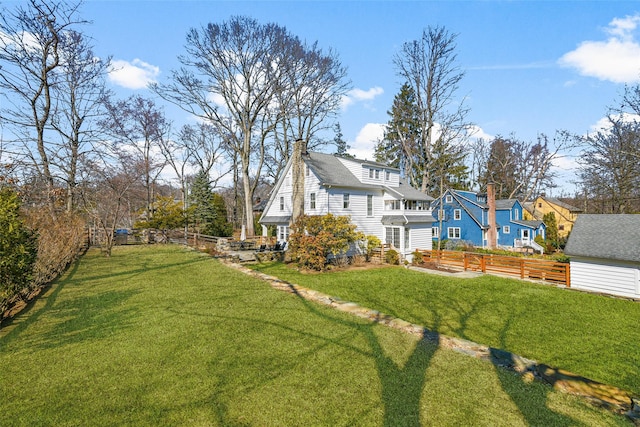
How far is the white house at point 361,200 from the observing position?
59.9 ft

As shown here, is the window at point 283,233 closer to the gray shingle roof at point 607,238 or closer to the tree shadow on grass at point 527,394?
the gray shingle roof at point 607,238

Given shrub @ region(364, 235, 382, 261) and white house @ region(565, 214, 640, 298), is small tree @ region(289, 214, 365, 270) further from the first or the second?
white house @ region(565, 214, 640, 298)

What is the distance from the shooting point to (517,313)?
860cm

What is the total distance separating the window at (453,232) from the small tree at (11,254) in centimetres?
2921

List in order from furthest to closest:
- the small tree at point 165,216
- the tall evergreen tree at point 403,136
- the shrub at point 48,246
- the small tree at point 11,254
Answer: the tall evergreen tree at point 403,136 < the small tree at point 165,216 < the shrub at point 48,246 < the small tree at point 11,254

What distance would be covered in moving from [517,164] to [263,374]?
3923 cm

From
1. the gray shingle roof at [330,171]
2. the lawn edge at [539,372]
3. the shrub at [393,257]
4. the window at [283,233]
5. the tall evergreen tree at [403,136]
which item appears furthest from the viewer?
the tall evergreen tree at [403,136]

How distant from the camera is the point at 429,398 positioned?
3.82 metres

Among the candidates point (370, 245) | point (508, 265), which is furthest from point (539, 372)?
point (370, 245)

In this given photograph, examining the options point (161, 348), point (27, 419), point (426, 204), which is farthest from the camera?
point (426, 204)

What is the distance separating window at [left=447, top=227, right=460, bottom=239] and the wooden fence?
1173 centimetres

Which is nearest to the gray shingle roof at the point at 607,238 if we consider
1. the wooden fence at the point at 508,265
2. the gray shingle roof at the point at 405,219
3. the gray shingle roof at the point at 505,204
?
the wooden fence at the point at 508,265

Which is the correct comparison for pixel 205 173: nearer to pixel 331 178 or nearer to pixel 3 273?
pixel 331 178

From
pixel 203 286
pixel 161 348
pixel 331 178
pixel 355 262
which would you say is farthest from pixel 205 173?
pixel 161 348
